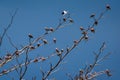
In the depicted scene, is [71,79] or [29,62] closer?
[29,62]

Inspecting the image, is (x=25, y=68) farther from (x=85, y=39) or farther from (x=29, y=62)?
(x=85, y=39)

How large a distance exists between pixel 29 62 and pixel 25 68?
0.38 metres

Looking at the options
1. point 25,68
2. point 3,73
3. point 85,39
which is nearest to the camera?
point 25,68

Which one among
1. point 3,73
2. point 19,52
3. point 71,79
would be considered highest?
point 19,52

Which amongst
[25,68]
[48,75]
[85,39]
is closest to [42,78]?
[48,75]

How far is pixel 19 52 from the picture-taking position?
5.51m

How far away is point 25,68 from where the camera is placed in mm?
5070

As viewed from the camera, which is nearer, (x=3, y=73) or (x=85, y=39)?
(x=3, y=73)

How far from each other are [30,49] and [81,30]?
1199 mm

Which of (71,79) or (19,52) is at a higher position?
(19,52)

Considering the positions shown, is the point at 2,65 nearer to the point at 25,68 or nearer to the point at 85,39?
the point at 25,68

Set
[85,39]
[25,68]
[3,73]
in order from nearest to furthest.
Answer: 1. [25,68]
2. [3,73]
3. [85,39]

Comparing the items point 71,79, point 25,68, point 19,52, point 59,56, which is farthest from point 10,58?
point 71,79

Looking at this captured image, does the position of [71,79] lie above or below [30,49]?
below
